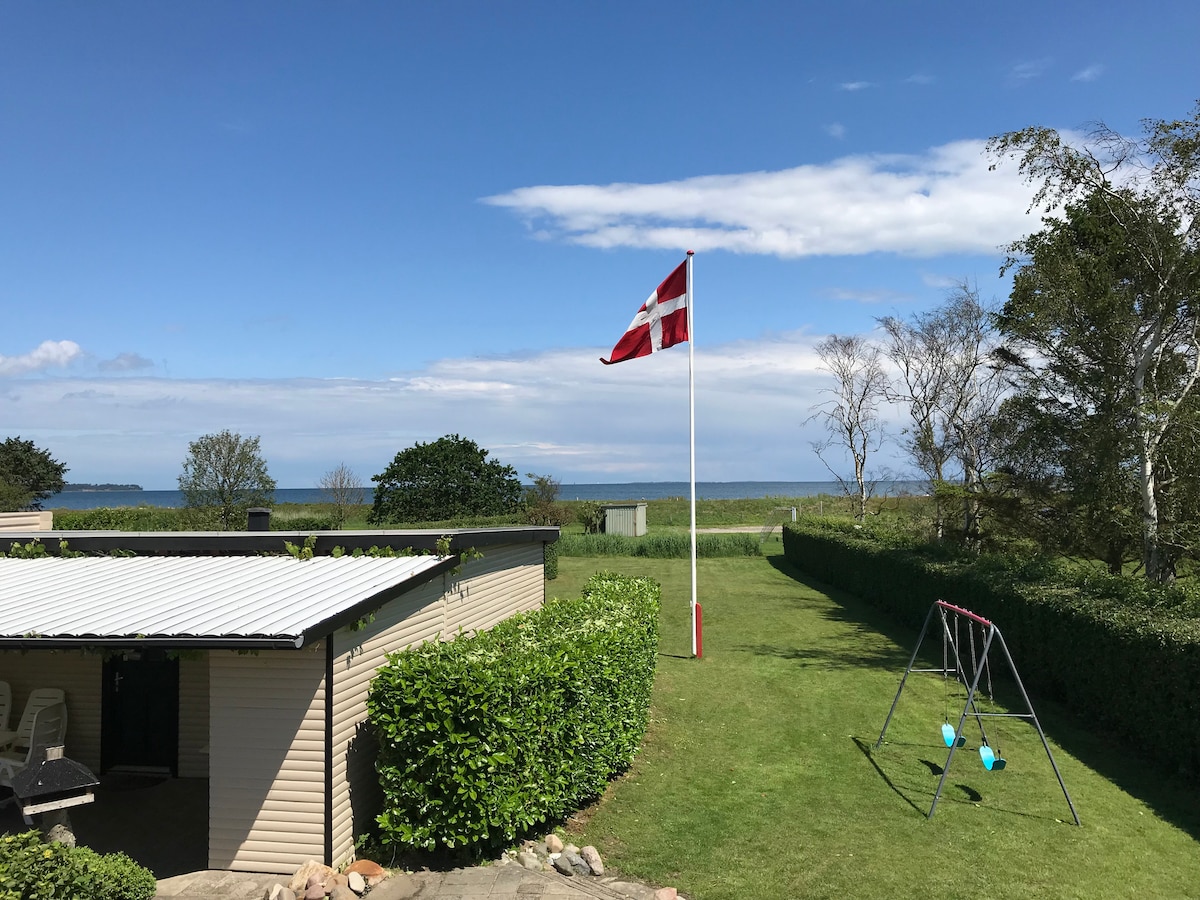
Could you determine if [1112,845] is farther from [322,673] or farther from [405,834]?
[322,673]

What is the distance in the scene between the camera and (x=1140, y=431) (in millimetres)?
14438

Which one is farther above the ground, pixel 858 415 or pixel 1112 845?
pixel 858 415

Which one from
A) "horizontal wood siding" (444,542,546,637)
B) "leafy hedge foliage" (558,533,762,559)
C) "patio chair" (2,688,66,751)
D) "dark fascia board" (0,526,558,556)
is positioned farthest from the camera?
"leafy hedge foliage" (558,533,762,559)

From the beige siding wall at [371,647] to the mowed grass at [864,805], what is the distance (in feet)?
6.92

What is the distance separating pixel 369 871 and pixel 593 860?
190cm

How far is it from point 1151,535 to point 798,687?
711 centimetres

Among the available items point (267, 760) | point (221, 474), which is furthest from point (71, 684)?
point (221, 474)

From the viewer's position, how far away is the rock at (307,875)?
650 cm

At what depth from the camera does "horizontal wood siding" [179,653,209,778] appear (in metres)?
9.59

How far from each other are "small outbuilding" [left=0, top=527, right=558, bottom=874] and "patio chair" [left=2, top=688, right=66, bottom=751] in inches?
7.7

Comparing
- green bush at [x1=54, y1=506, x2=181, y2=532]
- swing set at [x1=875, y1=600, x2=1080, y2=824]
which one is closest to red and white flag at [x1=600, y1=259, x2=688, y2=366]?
swing set at [x1=875, y1=600, x2=1080, y2=824]

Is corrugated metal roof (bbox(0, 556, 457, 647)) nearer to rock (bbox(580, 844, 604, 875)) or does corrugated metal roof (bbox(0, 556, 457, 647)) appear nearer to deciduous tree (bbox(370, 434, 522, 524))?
rock (bbox(580, 844, 604, 875))

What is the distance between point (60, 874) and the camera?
17.5 feet

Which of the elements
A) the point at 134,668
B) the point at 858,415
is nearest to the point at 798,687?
the point at 134,668
